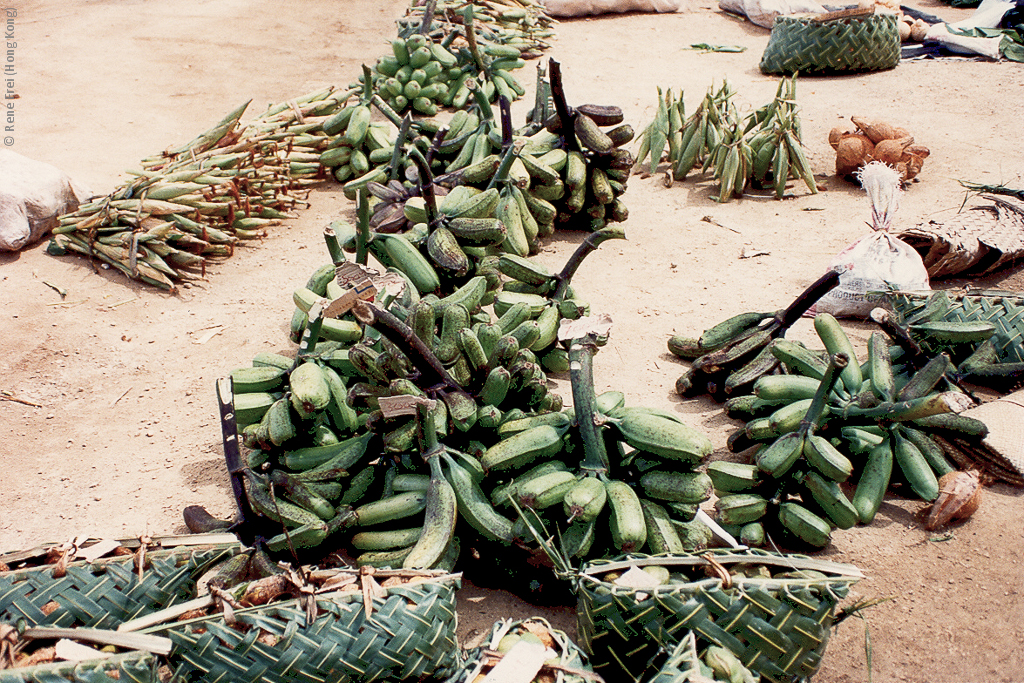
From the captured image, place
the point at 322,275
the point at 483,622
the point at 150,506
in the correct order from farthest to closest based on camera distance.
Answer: the point at 322,275
the point at 150,506
the point at 483,622

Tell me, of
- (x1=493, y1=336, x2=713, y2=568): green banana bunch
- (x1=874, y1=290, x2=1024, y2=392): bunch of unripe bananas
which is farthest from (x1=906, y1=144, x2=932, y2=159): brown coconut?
(x1=493, y1=336, x2=713, y2=568): green banana bunch

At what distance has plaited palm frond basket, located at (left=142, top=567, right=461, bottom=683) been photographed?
179cm

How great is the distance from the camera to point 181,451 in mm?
3473

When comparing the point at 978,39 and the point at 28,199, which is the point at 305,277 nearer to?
the point at 28,199

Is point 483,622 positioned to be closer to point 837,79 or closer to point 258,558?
point 258,558

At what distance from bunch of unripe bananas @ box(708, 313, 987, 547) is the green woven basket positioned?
191 centimetres

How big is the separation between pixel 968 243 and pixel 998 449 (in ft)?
6.96

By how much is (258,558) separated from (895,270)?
3907 mm

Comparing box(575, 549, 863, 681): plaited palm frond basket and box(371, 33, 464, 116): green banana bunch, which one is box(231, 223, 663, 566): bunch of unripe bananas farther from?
box(371, 33, 464, 116): green banana bunch

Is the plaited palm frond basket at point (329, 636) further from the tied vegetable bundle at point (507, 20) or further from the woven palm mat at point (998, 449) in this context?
the tied vegetable bundle at point (507, 20)

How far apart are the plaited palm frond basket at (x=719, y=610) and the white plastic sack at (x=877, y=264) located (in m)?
2.78

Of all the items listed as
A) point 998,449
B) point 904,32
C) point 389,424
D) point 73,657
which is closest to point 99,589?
point 73,657

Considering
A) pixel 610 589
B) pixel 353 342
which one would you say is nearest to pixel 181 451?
pixel 353 342

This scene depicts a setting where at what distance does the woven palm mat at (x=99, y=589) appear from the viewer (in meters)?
1.97
